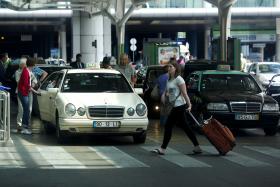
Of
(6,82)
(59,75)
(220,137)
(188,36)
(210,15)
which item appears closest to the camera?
(220,137)

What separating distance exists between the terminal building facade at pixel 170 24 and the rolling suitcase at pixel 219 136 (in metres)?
34.5

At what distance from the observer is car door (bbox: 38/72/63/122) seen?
14648 millimetres

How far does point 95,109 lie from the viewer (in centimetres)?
1330

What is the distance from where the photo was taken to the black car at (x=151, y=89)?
2048 cm

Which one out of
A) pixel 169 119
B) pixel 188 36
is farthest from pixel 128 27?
pixel 169 119

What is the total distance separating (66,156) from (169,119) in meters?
1.98

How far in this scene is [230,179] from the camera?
959cm

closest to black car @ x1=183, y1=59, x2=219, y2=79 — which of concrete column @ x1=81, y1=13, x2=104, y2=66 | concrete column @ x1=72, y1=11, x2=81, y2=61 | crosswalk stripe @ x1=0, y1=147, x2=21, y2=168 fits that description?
crosswalk stripe @ x1=0, y1=147, x2=21, y2=168

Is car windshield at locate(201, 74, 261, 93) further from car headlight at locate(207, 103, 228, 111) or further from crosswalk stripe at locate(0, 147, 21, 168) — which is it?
crosswalk stripe at locate(0, 147, 21, 168)

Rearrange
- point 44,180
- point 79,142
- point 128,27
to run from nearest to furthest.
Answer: point 44,180 < point 79,142 < point 128,27

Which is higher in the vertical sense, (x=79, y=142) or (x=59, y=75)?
(x=59, y=75)

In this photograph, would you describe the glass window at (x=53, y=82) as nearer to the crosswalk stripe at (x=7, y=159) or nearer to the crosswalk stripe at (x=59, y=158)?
the crosswalk stripe at (x=59, y=158)

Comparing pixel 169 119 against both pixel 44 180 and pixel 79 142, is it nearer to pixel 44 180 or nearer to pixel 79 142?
pixel 79 142

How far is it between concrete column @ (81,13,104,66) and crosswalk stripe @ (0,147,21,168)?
1395 inches
